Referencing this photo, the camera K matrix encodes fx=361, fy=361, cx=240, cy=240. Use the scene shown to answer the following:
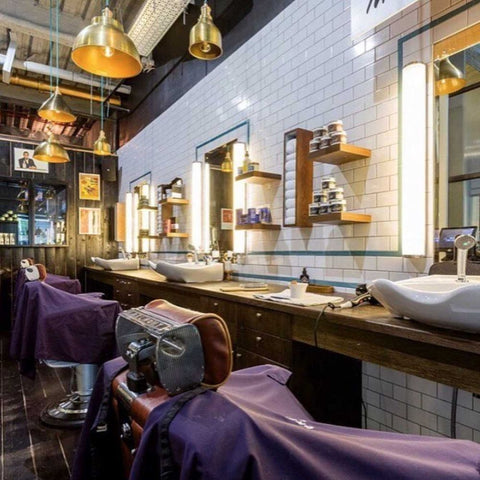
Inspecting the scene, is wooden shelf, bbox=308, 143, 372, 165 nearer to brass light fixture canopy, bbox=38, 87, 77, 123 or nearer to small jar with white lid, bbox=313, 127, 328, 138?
small jar with white lid, bbox=313, 127, 328, 138

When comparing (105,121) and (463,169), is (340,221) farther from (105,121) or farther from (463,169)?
(105,121)

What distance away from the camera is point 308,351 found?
1.98 meters

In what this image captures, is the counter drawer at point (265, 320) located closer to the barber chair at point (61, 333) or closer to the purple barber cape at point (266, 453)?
the barber chair at point (61, 333)

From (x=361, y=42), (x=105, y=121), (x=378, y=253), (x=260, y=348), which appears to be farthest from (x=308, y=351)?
(x=105, y=121)

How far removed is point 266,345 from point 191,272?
47.2 inches

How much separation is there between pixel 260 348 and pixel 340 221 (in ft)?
2.88

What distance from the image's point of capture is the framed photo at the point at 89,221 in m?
6.17

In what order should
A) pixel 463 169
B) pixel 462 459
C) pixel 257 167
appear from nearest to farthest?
pixel 462 459, pixel 463 169, pixel 257 167

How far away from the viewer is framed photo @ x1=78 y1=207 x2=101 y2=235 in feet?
20.2

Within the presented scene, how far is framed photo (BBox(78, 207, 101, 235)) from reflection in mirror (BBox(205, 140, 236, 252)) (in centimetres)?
329

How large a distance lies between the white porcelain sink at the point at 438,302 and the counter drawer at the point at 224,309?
3.60 feet

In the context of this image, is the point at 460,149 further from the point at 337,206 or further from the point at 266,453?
the point at 266,453

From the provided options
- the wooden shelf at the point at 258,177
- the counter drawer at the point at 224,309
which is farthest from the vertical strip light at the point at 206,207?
the counter drawer at the point at 224,309

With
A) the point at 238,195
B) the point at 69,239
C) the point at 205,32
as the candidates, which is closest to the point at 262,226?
the point at 238,195
